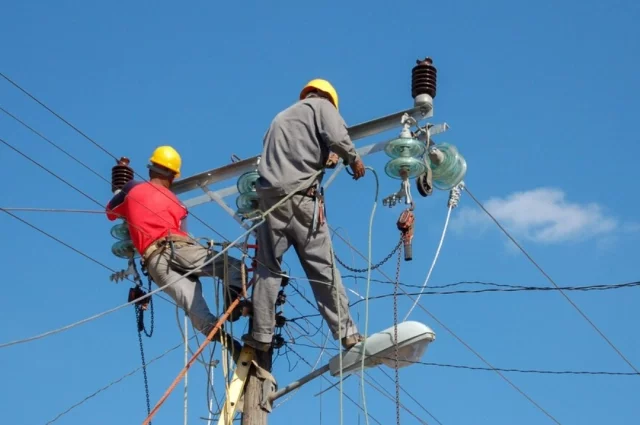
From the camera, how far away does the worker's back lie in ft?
32.6

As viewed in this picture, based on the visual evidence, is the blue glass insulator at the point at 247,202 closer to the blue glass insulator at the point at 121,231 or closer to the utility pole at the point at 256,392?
the blue glass insulator at the point at 121,231

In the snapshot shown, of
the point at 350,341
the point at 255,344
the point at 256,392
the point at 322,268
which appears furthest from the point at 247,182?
the point at 256,392

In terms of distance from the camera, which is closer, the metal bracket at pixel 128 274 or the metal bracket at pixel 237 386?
the metal bracket at pixel 237 386

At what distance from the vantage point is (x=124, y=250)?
11617 mm

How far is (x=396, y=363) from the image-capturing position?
997cm

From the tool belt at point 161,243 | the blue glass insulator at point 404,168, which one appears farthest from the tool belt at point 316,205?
the tool belt at point 161,243

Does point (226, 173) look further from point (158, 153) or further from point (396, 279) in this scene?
point (396, 279)

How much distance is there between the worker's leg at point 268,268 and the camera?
994cm

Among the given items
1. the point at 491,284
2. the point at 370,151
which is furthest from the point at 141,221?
the point at 491,284

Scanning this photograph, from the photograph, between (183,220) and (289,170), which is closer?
(289,170)

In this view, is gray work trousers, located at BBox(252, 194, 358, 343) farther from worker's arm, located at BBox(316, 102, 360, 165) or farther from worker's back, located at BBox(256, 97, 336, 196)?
worker's arm, located at BBox(316, 102, 360, 165)

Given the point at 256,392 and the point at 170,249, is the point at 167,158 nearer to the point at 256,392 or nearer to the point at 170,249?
the point at 170,249

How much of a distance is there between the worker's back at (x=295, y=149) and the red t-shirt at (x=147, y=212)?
4.12 ft

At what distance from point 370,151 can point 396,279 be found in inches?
47.3
